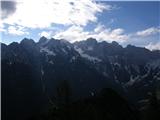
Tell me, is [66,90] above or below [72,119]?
above

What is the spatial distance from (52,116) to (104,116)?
1064cm

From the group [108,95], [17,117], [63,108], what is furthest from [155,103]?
[17,117]

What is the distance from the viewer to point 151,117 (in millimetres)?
59281

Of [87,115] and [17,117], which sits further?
[17,117]

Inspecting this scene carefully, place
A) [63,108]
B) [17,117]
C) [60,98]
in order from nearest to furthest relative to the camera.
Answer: [63,108] < [60,98] < [17,117]

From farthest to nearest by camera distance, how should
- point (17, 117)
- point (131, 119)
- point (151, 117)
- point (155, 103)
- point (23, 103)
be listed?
point (23, 103) < point (17, 117) < point (131, 119) < point (155, 103) < point (151, 117)

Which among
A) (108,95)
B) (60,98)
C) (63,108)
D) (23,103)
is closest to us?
(63,108)

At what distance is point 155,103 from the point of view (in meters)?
69.1

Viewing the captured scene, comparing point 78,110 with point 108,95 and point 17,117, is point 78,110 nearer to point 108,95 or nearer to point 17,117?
point 108,95

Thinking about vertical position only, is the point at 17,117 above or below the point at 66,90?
below

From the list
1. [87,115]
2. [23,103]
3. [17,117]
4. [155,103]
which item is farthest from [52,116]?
[23,103]

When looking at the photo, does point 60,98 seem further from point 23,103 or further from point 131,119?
point 23,103

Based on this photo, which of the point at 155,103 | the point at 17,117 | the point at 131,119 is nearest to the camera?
the point at 155,103

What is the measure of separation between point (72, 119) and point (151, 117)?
1613 cm
